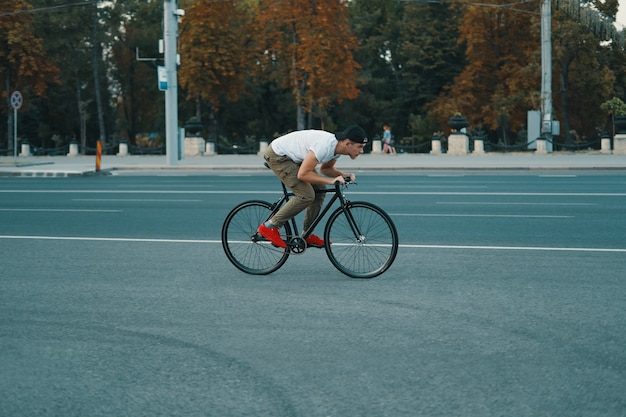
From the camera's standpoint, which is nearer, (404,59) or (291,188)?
(291,188)

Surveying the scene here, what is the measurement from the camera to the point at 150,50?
78.8 m

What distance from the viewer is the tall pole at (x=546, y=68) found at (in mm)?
43438

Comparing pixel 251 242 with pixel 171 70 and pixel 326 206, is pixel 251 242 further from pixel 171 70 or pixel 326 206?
pixel 171 70

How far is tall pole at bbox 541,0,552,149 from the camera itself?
43.4m

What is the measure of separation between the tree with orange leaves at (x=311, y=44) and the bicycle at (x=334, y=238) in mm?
46976

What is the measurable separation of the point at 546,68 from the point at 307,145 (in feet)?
127

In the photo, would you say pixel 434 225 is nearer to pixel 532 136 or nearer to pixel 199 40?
pixel 532 136

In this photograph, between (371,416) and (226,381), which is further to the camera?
(226,381)

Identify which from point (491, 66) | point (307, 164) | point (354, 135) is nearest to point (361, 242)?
point (307, 164)

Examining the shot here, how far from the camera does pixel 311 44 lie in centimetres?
5644

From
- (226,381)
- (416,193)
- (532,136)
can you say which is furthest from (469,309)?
(532,136)

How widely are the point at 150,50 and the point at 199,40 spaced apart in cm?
1702

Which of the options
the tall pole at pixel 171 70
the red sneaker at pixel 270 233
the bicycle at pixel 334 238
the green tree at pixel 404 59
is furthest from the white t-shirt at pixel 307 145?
the green tree at pixel 404 59

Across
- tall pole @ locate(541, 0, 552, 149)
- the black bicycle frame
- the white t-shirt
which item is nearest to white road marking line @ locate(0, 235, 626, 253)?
the black bicycle frame
